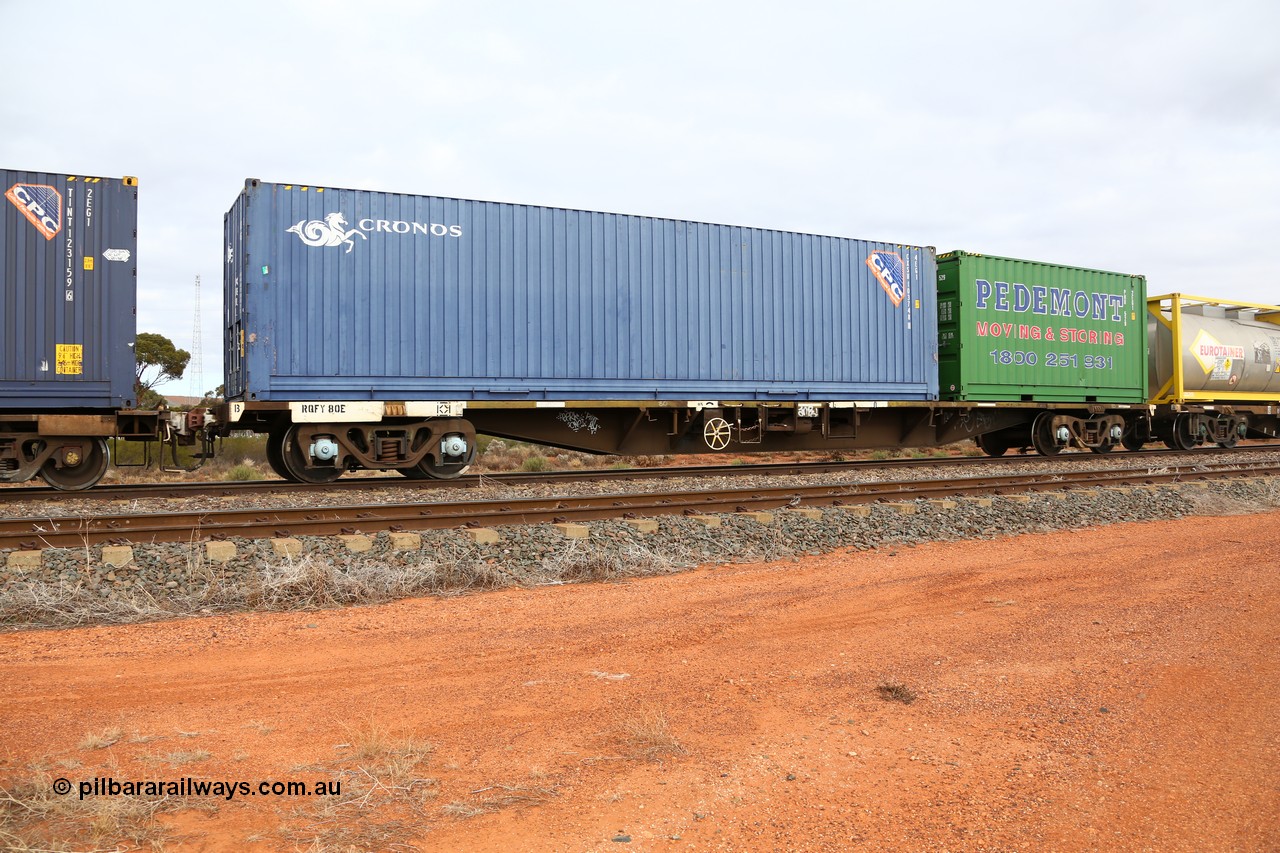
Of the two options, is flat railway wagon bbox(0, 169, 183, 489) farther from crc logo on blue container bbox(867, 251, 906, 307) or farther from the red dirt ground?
crc logo on blue container bbox(867, 251, 906, 307)

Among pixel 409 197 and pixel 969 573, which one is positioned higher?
pixel 409 197

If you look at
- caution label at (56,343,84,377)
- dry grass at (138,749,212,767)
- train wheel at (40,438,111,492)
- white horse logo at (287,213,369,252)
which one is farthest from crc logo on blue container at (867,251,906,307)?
dry grass at (138,749,212,767)

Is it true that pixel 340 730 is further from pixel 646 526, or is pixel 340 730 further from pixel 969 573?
pixel 969 573

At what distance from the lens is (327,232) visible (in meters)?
10.8

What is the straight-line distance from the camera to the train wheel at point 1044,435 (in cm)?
1686

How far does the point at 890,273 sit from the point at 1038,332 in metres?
3.58

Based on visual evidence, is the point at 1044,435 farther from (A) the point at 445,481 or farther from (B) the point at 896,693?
(B) the point at 896,693

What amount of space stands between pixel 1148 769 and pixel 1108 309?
16.2 m

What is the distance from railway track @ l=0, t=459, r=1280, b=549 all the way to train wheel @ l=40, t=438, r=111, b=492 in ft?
10.7

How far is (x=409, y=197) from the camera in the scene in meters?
11.2

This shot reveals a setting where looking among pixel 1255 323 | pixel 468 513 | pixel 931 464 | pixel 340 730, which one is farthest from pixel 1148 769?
pixel 1255 323

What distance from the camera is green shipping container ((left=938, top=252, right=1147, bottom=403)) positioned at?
50.0 feet

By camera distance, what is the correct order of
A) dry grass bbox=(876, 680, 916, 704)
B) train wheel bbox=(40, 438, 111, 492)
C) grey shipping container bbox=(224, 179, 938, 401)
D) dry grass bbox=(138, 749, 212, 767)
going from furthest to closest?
grey shipping container bbox=(224, 179, 938, 401)
train wheel bbox=(40, 438, 111, 492)
dry grass bbox=(876, 680, 916, 704)
dry grass bbox=(138, 749, 212, 767)

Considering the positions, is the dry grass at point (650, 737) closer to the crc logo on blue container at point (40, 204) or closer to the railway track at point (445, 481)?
the railway track at point (445, 481)
